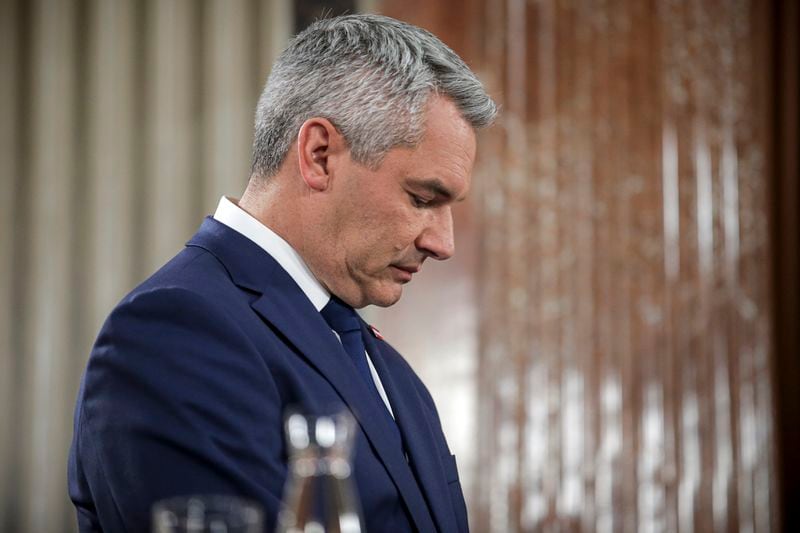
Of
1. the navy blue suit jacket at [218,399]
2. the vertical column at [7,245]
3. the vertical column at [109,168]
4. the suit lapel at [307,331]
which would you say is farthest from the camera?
the vertical column at [109,168]

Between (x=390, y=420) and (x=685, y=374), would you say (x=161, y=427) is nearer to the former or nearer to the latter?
(x=390, y=420)

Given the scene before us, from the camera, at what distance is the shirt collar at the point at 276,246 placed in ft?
4.99

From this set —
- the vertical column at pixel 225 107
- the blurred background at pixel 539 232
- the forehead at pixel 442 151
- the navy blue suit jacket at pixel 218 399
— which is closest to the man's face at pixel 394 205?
the forehead at pixel 442 151

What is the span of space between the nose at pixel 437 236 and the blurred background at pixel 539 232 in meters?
1.53

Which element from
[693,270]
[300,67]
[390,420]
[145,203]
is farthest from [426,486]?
[693,270]

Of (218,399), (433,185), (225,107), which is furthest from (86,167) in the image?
(218,399)

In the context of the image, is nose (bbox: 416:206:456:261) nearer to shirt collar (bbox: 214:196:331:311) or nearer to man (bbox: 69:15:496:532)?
man (bbox: 69:15:496:532)

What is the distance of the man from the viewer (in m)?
1.26

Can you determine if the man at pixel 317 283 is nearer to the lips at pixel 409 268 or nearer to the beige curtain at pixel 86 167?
the lips at pixel 409 268

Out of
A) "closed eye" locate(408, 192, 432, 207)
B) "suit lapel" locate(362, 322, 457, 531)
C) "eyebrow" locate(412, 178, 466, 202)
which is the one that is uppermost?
"eyebrow" locate(412, 178, 466, 202)

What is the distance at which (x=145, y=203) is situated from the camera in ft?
10.4

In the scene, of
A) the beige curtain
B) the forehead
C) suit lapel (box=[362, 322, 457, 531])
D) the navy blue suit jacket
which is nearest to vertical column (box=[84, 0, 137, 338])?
the beige curtain

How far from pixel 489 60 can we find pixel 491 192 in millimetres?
461

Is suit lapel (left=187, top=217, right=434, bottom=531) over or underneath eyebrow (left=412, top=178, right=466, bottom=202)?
underneath
